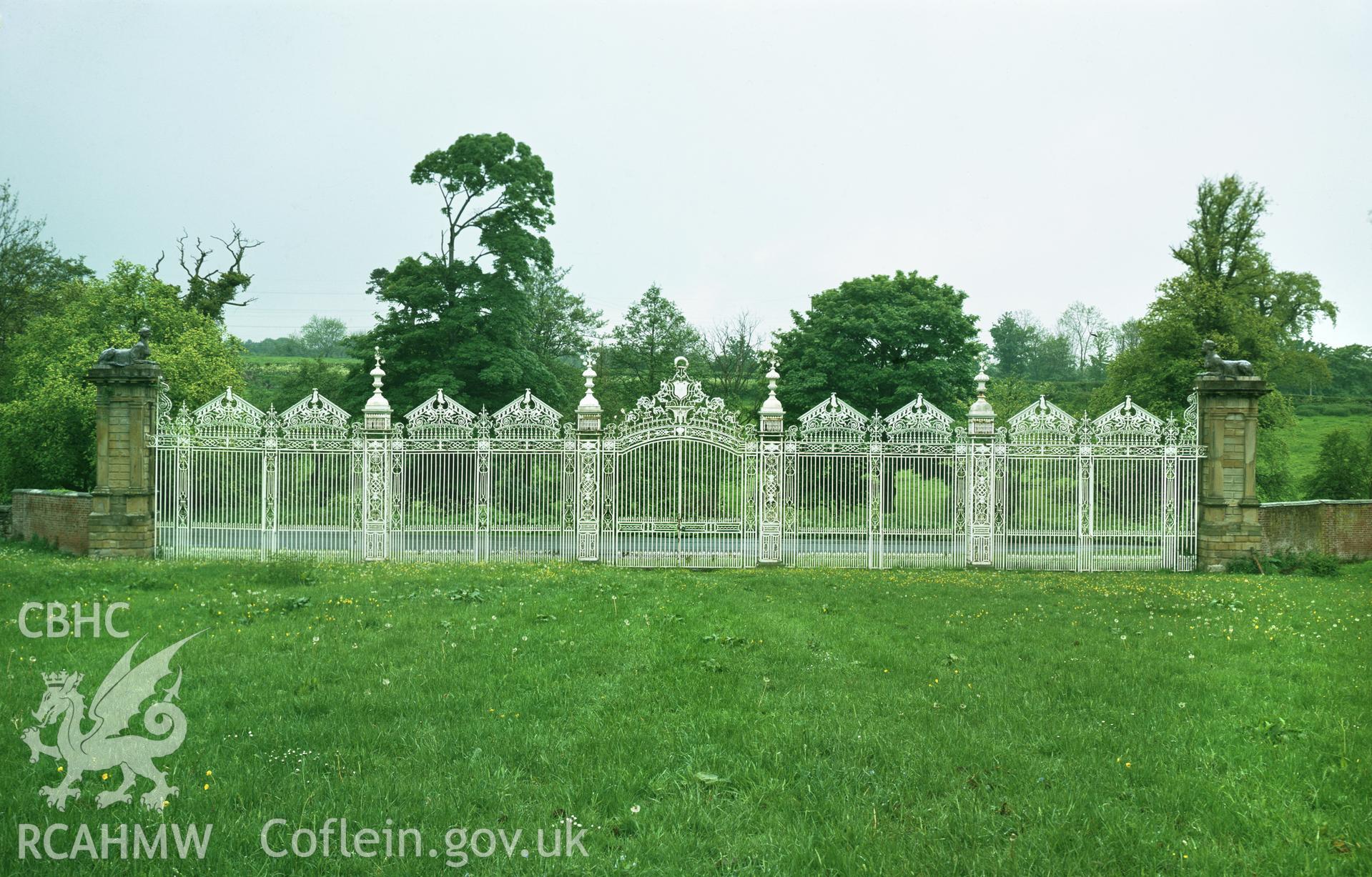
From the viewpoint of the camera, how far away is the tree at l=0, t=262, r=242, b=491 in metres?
26.0

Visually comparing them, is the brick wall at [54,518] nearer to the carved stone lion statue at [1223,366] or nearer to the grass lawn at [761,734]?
the grass lawn at [761,734]

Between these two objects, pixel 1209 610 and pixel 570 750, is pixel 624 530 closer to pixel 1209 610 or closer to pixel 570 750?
pixel 1209 610

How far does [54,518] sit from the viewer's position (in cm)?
1869

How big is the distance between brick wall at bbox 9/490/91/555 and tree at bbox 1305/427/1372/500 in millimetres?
31492

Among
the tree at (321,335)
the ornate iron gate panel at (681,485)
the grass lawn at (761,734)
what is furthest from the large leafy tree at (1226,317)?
the tree at (321,335)

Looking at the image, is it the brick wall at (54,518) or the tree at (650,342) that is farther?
the tree at (650,342)

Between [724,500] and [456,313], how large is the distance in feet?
49.3

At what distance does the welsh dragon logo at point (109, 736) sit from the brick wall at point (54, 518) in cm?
1280

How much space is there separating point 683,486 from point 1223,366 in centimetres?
992

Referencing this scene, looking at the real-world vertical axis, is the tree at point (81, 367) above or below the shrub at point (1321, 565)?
above

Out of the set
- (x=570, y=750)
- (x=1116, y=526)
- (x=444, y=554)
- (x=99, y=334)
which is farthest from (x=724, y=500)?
(x=99, y=334)

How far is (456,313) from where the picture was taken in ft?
93.8

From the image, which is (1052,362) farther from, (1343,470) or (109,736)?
(109,736)

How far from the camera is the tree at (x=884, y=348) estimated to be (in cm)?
2864
